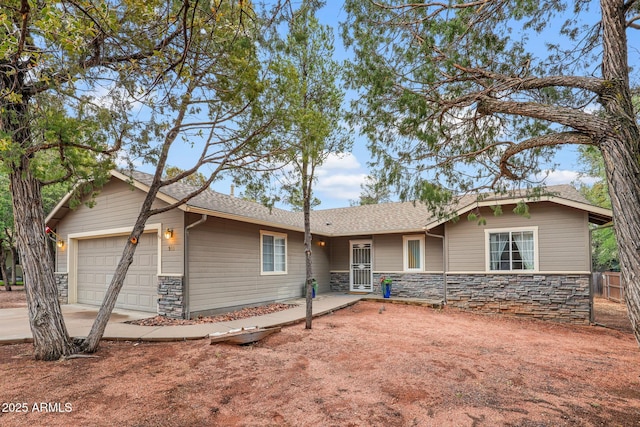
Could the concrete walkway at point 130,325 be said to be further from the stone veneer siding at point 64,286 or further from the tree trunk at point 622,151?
the tree trunk at point 622,151

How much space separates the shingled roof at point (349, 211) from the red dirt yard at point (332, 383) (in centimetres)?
252

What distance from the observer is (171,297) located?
782 centimetres

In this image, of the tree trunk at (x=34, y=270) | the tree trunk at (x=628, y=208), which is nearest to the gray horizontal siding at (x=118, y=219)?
the tree trunk at (x=34, y=270)

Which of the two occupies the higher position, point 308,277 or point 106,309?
point 308,277

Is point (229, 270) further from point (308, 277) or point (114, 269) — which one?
point (114, 269)

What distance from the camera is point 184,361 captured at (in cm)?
499

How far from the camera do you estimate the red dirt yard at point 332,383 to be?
3.37 meters

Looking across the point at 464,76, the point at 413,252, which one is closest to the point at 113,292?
the point at 464,76

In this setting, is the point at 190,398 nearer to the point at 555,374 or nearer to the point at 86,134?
the point at 86,134

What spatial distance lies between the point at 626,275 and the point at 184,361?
5.46 meters

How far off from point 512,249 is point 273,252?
23.5ft

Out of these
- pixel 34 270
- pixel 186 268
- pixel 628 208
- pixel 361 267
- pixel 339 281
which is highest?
pixel 628 208

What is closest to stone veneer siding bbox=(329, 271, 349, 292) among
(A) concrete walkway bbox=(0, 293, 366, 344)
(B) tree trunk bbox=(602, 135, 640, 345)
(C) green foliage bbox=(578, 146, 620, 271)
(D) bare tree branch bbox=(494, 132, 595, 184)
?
(A) concrete walkway bbox=(0, 293, 366, 344)

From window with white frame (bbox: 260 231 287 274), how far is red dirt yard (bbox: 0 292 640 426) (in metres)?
3.78
